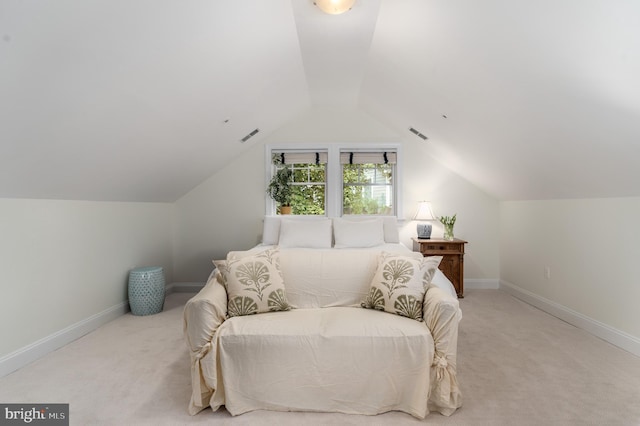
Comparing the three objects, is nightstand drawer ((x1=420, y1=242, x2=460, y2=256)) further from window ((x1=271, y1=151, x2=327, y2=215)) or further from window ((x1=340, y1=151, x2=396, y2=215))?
window ((x1=271, y1=151, x2=327, y2=215))

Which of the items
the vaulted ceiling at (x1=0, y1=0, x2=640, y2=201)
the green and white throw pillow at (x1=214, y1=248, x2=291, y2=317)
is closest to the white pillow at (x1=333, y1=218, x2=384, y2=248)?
the vaulted ceiling at (x1=0, y1=0, x2=640, y2=201)

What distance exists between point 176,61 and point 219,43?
31cm

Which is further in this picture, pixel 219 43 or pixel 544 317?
pixel 544 317

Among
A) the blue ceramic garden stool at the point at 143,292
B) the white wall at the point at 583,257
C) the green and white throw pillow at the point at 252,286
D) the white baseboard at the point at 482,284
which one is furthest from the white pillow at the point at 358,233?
the blue ceramic garden stool at the point at 143,292

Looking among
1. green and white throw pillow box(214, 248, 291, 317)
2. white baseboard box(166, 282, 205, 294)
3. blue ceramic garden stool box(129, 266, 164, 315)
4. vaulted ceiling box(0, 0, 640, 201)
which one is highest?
vaulted ceiling box(0, 0, 640, 201)

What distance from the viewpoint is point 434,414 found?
1.89 m

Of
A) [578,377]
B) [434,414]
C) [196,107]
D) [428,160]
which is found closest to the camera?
[434,414]

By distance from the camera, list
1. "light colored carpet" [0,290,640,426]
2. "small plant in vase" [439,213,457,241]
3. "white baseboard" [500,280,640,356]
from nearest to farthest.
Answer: "light colored carpet" [0,290,640,426] < "white baseboard" [500,280,640,356] < "small plant in vase" [439,213,457,241]

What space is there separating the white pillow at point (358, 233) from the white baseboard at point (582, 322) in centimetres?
173

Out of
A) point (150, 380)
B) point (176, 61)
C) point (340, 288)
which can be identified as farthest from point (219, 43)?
point (150, 380)

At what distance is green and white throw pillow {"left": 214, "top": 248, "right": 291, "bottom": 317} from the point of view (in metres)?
2.21

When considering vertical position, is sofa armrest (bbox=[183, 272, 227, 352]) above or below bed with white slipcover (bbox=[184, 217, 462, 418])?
above

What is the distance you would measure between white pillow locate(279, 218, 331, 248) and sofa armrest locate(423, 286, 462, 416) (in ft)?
7.18

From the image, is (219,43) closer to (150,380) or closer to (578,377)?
(150,380)
